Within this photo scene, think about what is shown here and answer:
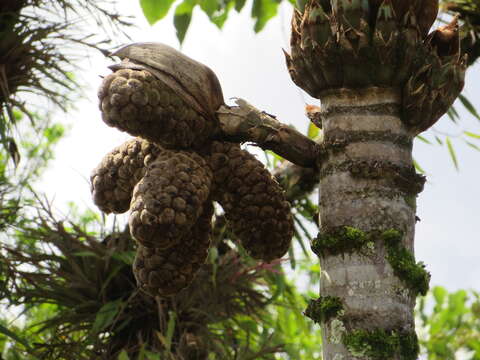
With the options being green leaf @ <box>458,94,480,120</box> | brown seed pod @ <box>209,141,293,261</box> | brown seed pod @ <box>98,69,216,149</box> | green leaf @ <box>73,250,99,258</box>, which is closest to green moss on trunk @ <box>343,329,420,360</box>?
brown seed pod @ <box>209,141,293,261</box>

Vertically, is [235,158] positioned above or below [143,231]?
above

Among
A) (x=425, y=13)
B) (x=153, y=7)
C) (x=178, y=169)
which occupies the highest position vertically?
(x=153, y=7)

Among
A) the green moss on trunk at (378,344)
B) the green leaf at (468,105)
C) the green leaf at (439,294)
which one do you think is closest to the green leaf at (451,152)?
the green leaf at (468,105)

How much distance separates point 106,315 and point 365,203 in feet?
7.05

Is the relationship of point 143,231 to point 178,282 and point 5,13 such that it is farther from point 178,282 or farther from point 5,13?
point 5,13

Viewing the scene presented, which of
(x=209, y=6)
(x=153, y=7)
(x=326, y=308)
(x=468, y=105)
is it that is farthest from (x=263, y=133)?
(x=468, y=105)

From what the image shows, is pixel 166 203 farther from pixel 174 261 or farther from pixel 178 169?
pixel 174 261

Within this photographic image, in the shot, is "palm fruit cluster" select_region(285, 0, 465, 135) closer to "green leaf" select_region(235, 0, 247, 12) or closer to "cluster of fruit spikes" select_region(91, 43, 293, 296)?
"cluster of fruit spikes" select_region(91, 43, 293, 296)

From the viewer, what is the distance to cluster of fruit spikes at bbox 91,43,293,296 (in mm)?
1204

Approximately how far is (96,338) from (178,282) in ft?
6.38

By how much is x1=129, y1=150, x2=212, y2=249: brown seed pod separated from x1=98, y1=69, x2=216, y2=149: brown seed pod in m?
0.07

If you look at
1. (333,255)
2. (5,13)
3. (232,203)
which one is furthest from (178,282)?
(5,13)

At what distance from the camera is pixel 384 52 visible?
1281 millimetres

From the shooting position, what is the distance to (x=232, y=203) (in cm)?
134
